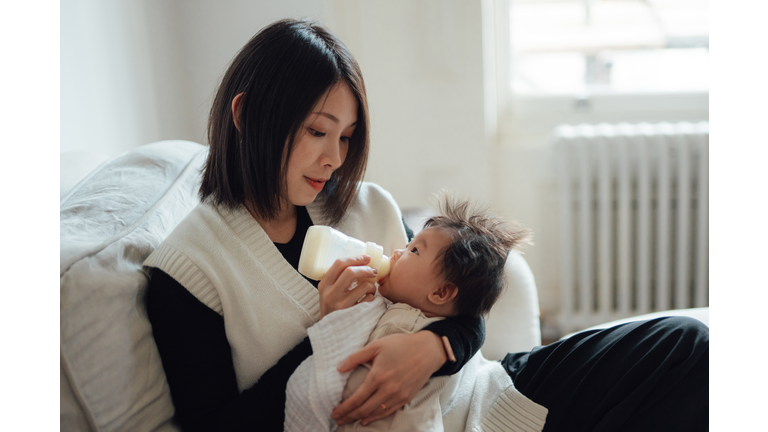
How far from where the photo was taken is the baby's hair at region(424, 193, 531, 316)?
97 centimetres

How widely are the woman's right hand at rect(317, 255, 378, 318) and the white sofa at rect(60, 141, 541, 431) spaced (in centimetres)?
30

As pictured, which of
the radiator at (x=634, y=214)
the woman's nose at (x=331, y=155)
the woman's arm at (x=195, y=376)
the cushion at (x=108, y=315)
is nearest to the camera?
the cushion at (x=108, y=315)

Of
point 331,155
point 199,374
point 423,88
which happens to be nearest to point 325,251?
point 331,155

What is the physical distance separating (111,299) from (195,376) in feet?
0.62

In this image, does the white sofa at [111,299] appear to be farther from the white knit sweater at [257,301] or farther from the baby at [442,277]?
the baby at [442,277]

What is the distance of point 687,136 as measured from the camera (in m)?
2.09

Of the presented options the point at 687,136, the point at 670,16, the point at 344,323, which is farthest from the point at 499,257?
the point at 670,16

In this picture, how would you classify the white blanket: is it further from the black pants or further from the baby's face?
the black pants

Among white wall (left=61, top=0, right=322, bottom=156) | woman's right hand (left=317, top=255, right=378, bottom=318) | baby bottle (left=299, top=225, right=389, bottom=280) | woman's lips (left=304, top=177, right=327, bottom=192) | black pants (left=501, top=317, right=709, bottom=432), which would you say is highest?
white wall (left=61, top=0, right=322, bottom=156)

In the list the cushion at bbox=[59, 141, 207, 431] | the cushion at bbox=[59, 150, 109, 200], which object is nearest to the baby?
the cushion at bbox=[59, 141, 207, 431]

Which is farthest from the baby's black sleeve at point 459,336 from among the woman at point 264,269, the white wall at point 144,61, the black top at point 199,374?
the white wall at point 144,61

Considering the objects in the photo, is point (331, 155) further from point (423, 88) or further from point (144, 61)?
point (423, 88)

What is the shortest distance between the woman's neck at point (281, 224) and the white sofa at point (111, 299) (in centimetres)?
19

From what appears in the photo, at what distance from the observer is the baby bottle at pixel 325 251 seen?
36.9 inches
